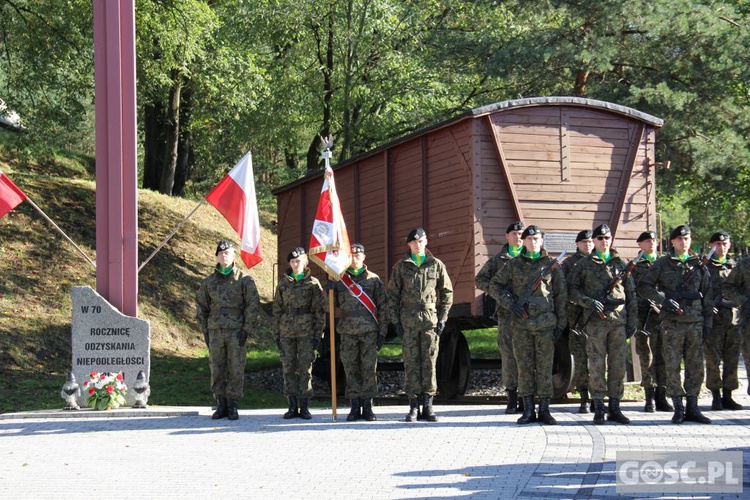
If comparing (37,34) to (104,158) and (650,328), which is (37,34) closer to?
(104,158)

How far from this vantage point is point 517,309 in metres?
10.1

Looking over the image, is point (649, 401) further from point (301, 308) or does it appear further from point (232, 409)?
point (232, 409)

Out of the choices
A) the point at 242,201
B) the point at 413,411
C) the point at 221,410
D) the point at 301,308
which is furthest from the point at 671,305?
the point at 242,201

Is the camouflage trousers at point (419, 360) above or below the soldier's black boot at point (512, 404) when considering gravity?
above

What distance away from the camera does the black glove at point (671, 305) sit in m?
10.2

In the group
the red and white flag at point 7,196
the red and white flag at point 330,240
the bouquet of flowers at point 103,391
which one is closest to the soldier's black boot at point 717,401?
the red and white flag at point 330,240

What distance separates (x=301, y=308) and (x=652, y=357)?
3.95 m

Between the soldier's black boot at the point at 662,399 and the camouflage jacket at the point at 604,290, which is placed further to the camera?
the soldier's black boot at the point at 662,399

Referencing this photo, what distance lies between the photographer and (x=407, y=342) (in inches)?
416

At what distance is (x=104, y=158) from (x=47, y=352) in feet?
22.8

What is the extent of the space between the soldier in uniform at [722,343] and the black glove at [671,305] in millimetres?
1064

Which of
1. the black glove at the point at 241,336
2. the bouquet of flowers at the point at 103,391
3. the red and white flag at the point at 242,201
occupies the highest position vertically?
the red and white flag at the point at 242,201

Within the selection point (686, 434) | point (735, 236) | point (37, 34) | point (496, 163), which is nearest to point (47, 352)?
point (37, 34)

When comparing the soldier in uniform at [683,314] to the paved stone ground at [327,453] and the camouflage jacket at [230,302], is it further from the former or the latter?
the camouflage jacket at [230,302]
